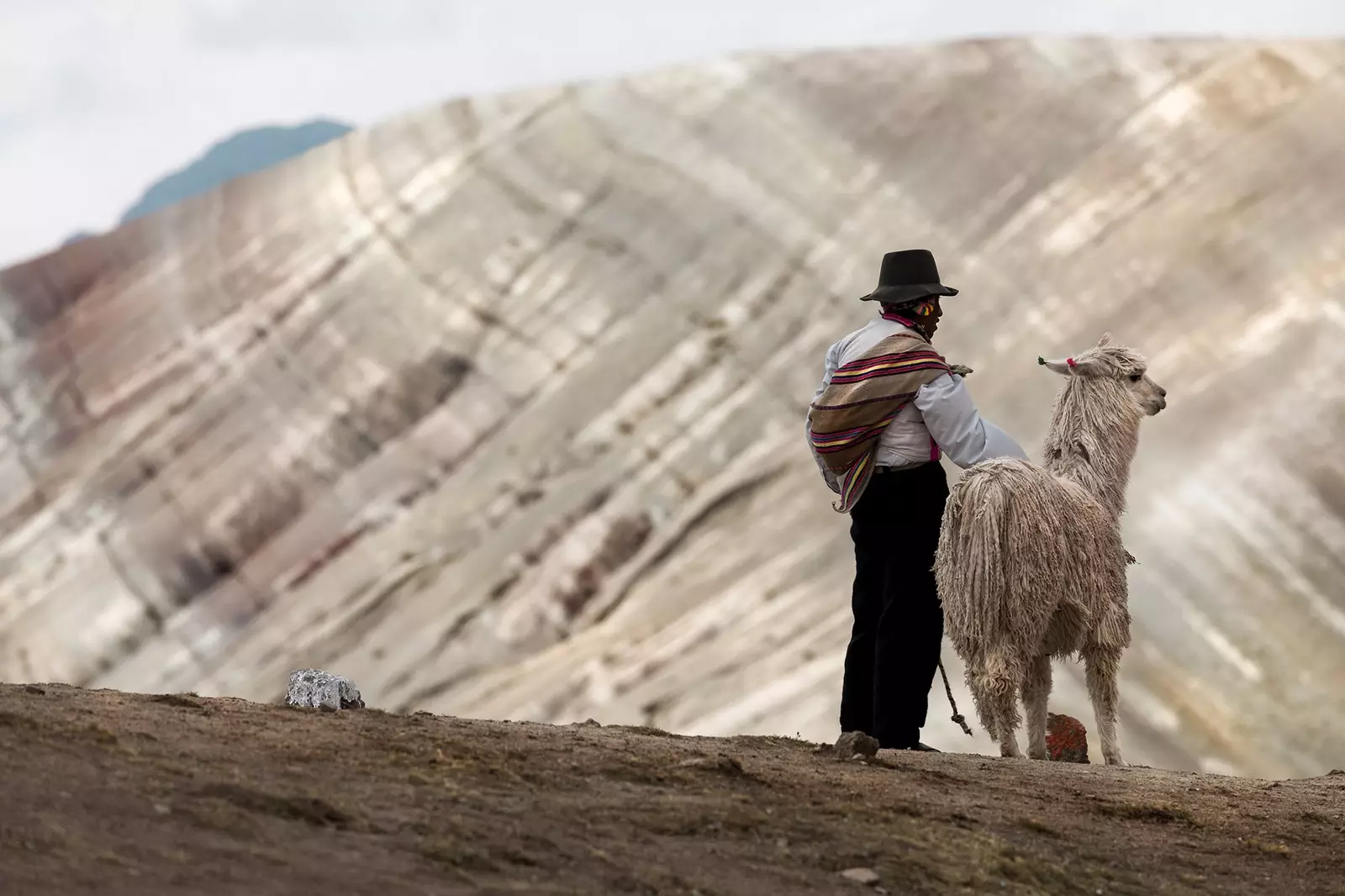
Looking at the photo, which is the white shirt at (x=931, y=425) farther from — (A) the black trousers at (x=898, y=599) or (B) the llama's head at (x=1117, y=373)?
(B) the llama's head at (x=1117, y=373)

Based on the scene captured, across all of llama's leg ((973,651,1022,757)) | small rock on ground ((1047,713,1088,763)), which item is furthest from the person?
small rock on ground ((1047,713,1088,763))

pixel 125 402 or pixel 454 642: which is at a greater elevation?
pixel 125 402

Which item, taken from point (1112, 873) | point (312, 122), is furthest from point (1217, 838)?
point (312, 122)

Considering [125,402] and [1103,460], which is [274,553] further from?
[1103,460]

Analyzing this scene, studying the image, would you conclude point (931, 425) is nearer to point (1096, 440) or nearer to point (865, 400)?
point (865, 400)

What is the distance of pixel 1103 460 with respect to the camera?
8234 millimetres

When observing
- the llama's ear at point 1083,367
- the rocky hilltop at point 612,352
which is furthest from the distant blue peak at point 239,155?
the llama's ear at point 1083,367

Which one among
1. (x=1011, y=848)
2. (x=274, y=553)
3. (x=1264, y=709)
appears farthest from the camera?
(x=274, y=553)

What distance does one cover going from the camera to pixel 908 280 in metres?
7.63

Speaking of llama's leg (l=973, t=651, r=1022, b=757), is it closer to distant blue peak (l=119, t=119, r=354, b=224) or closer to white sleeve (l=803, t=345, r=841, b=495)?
white sleeve (l=803, t=345, r=841, b=495)

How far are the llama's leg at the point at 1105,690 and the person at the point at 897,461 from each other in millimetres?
736

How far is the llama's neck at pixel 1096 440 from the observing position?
820 centimetres

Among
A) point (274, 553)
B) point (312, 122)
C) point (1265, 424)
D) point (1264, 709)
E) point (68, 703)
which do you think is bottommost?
point (1264, 709)

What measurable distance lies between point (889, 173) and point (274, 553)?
9.12m
